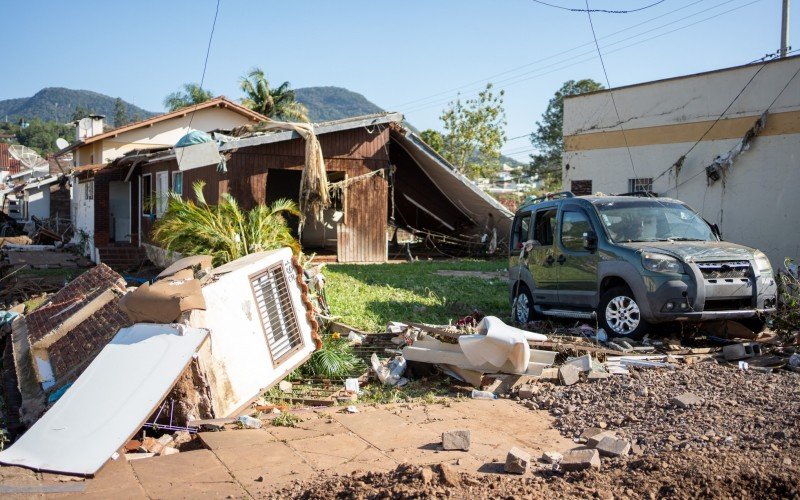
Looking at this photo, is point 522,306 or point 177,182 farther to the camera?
point 177,182

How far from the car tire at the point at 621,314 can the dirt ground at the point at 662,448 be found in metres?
1.27

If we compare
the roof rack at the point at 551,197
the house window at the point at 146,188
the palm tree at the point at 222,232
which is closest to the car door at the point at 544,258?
the roof rack at the point at 551,197

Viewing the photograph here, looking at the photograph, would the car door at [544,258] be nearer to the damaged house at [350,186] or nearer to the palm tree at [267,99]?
A: the damaged house at [350,186]

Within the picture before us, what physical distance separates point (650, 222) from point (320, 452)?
21.0 ft

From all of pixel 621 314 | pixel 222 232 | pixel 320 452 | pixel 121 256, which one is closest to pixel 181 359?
pixel 320 452

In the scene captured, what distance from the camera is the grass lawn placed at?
11.5m

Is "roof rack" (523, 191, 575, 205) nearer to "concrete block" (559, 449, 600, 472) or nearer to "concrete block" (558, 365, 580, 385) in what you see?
"concrete block" (558, 365, 580, 385)

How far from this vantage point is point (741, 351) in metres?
8.23

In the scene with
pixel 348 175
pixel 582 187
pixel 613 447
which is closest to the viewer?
pixel 613 447

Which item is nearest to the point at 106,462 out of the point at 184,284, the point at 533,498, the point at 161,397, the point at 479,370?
the point at 161,397

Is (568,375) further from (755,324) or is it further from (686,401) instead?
(755,324)

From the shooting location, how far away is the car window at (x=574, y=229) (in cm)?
1030

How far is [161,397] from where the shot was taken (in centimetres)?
550

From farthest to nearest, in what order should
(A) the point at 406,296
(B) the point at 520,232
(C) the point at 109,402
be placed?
(A) the point at 406,296, (B) the point at 520,232, (C) the point at 109,402
